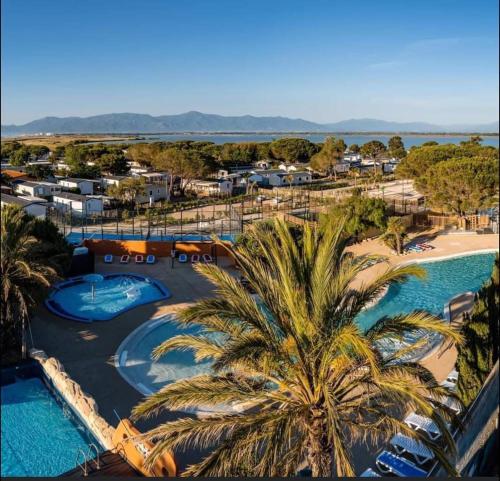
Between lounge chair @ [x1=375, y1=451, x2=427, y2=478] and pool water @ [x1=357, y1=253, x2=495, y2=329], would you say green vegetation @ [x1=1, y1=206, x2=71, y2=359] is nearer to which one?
lounge chair @ [x1=375, y1=451, x2=427, y2=478]

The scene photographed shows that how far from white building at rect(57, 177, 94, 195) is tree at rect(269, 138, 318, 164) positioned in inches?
1446

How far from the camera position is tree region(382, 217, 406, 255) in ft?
76.2

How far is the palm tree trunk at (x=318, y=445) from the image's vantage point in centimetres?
553

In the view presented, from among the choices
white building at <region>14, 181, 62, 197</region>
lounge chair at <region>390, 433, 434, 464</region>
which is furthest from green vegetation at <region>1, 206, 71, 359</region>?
white building at <region>14, 181, 62, 197</region>

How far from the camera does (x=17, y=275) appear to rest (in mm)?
12742

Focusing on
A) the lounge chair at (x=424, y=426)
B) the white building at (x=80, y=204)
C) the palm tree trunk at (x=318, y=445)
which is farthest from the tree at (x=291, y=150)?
the palm tree trunk at (x=318, y=445)

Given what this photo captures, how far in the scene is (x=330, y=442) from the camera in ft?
18.0

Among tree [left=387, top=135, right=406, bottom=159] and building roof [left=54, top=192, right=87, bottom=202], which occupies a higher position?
tree [left=387, top=135, right=406, bottom=159]

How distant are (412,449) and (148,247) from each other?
1704 centimetres

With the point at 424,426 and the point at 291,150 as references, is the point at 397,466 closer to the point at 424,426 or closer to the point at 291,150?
the point at 424,426

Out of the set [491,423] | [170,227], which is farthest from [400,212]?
[491,423]

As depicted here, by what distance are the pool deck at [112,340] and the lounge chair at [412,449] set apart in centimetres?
71

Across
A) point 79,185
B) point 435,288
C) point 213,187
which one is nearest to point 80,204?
point 79,185

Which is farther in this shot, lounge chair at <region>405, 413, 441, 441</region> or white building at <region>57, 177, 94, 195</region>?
white building at <region>57, 177, 94, 195</region>
